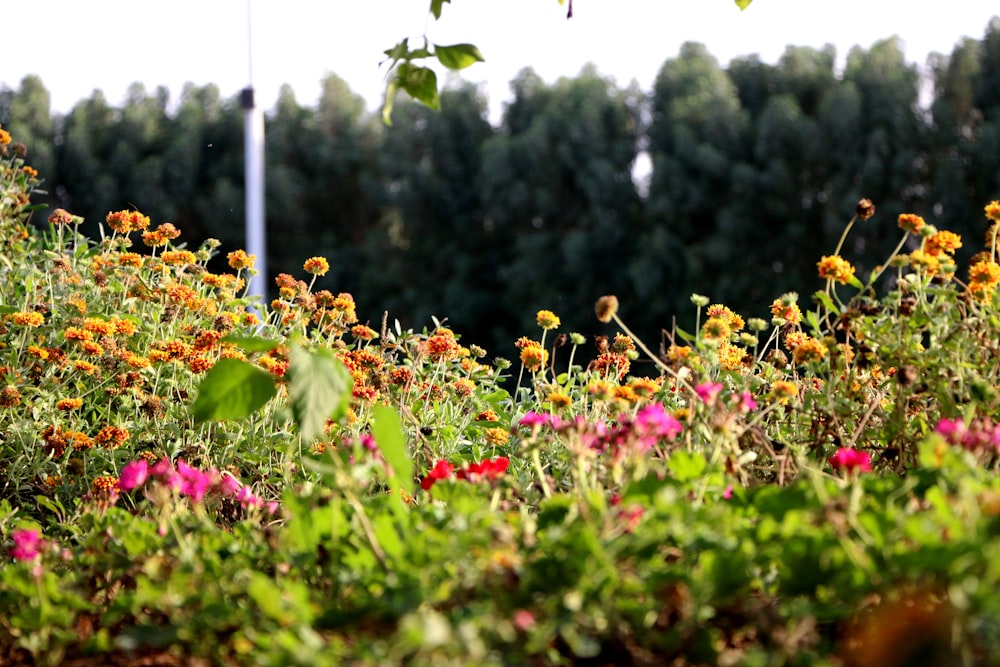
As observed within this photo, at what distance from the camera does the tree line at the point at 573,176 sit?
713 inches

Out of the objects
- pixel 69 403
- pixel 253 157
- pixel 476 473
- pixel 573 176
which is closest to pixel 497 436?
pixel 69 403

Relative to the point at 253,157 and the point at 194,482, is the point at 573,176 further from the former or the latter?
the point at 194,482

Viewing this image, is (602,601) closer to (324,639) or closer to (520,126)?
(324,639)

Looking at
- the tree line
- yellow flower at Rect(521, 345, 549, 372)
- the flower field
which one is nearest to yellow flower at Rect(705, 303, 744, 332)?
the flower field

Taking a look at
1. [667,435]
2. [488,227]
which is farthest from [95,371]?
[488,227]

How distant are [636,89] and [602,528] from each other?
65.3ft

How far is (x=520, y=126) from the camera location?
22.1 meters

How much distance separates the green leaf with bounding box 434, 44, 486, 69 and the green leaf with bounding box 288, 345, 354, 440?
2.06 ft

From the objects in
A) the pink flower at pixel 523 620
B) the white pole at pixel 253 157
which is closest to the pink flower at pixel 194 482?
the pink flower at pixel 523 620

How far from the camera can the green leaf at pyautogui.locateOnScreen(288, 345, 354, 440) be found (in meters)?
1.32

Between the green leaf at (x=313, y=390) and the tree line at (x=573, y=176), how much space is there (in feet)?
55.1

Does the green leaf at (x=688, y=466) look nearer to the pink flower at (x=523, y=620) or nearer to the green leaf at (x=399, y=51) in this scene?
the pink flower at (x=523, y=620)

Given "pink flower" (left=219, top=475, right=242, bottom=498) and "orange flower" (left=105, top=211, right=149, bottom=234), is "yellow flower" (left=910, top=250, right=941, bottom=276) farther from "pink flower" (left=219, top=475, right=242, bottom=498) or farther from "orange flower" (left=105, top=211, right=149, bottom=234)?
"orange flower" (left=105, top=211, right=149, bottom=234)

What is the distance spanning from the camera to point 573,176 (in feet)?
67.3
